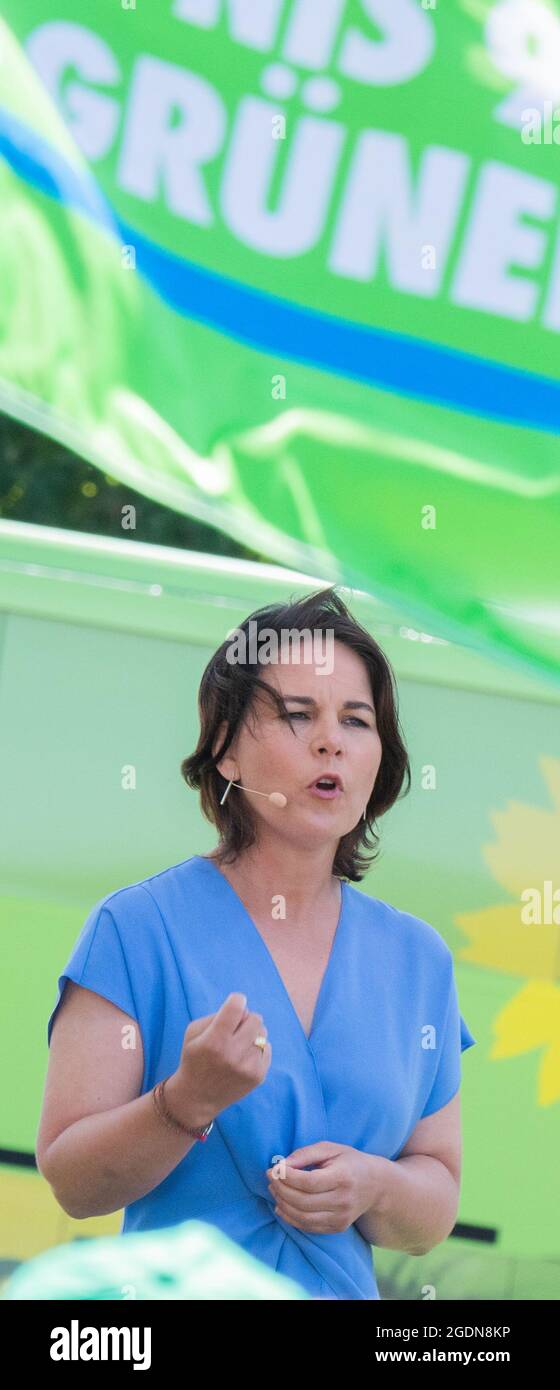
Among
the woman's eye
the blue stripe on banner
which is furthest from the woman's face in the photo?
the blue stripe on banner

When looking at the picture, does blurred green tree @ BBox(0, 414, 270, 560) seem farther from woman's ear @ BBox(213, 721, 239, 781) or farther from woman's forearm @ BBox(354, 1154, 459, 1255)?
woman's forearm @ BBox(354, 1154, 459, 1255)

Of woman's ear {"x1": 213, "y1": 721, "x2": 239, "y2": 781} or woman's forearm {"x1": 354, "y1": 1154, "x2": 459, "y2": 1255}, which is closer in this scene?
woman's forearm {"x1": 354, "y1": 1154, "x2": 459, "y2": 1255}

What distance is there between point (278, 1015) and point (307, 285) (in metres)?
1.12

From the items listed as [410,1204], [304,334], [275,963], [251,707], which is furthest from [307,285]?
[410,1204]

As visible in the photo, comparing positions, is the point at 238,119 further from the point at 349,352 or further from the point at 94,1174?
the point at 94,1174

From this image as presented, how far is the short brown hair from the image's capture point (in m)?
1.47

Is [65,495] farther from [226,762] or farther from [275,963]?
[275,963]

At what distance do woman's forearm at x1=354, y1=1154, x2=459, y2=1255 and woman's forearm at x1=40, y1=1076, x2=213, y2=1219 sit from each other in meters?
0.18

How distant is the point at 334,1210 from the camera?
4.25 ft

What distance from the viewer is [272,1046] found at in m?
1.36

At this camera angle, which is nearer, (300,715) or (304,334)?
(300,715)

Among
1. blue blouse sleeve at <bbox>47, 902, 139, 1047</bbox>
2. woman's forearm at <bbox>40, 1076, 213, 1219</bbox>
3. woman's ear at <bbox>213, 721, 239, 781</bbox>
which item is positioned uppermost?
woman's ear at <bbox>213, 721, 239, 781</bbox>
